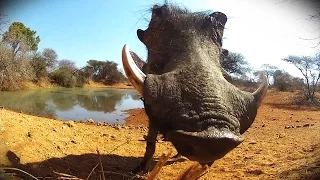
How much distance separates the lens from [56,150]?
354 centimetres

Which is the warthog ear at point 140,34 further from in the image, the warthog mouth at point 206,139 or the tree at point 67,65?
the tree at point 67,65

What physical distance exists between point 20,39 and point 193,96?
7.12 meters

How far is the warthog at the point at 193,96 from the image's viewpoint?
160cm

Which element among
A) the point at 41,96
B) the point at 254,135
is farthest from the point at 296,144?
the point at 41,96

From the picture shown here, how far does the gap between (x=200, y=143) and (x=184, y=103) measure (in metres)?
0.26

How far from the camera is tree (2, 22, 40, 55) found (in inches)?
244

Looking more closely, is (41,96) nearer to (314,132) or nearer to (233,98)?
(314,132)

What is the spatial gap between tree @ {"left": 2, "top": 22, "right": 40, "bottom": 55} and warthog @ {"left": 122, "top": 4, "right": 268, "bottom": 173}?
4.25 metres

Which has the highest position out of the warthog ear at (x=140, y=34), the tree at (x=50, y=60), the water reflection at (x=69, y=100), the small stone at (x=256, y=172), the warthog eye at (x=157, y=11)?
the warthog eye at (x=157, y=11)

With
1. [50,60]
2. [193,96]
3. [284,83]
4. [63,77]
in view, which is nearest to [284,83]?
[284,83]

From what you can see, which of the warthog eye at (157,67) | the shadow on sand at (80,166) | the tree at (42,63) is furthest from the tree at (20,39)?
the warthog eye at (157,67)

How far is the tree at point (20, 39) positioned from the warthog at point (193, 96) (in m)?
4.25

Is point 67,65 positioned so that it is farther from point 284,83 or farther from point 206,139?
point 284,83

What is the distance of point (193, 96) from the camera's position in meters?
1.73
